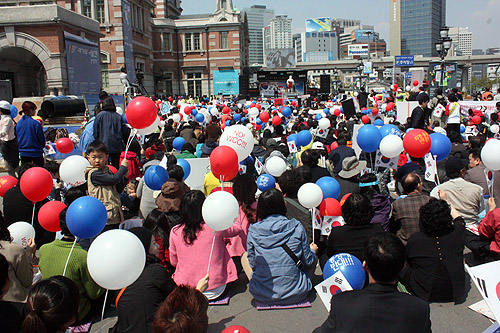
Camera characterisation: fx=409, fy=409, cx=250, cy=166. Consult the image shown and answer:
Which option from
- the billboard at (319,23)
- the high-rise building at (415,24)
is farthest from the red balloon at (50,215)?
the billboard at (319,23)

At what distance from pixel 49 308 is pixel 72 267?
145cm

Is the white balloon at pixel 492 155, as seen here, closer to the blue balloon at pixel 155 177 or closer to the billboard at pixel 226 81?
the blue balloon at pixel 155 177

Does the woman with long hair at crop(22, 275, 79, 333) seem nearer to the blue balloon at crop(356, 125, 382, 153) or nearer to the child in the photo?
the child

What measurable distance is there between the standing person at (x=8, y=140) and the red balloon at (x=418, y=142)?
6.96 meters

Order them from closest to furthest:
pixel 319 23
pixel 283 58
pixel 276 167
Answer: pixel 276 167 → pixel 283 58 → pixel 319 23

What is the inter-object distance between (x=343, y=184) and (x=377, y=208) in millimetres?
1263

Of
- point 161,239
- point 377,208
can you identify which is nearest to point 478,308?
point 377,208

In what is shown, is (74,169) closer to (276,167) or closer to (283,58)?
(276,167)

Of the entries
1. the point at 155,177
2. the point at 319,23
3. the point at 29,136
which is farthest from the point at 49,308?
the point at 319,23

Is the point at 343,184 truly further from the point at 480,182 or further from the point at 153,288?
the point at 153,288

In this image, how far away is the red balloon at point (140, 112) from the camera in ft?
16.2

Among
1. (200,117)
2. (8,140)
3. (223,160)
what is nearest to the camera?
(223,160)

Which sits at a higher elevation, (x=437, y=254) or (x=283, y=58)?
(x=283, y=58)

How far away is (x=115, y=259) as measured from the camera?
2.60 metres
